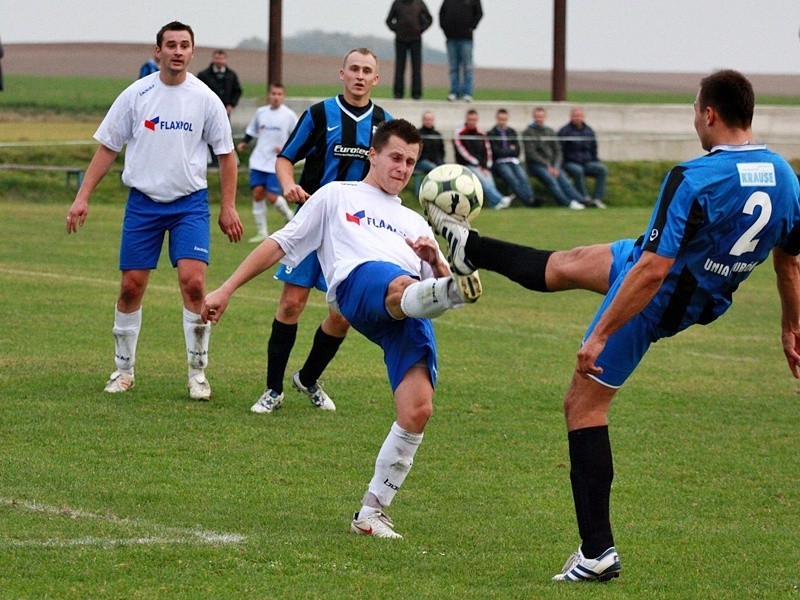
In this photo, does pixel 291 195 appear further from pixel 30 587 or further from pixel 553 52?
pixel 553 52

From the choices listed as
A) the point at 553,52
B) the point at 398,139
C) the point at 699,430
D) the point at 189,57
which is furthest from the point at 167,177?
the point at 553,52

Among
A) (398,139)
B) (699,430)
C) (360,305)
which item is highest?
(398,139)

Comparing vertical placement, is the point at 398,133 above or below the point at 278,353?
above

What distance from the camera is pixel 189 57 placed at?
8664 millimetres

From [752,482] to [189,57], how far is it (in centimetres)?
428

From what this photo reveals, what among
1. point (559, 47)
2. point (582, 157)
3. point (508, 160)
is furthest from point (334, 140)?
point (559, 47)

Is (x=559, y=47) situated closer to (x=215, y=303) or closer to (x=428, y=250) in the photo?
(x=215, y=303)

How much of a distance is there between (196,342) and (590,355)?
4204mm

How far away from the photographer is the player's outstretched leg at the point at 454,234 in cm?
555

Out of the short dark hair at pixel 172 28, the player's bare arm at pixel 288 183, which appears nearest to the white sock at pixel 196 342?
the player's bare arm at pixel 288 183

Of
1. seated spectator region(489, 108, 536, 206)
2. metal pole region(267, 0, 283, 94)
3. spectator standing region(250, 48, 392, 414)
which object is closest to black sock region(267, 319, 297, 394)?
spectator standing region(250, 48, 392, 414)

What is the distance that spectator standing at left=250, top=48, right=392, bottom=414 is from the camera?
860 centimetres

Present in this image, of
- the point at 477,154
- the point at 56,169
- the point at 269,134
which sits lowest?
the point at 56,169

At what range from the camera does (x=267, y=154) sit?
19.5 meters
